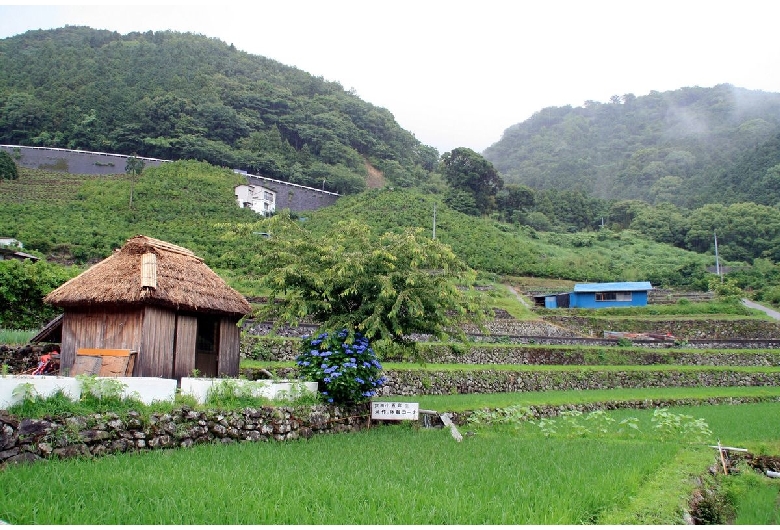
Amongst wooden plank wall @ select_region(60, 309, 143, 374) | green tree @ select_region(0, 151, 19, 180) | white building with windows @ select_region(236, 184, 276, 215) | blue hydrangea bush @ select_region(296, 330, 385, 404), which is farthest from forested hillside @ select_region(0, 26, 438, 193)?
blue hydrangea bush @ select_region(296, 330, 385, 404)

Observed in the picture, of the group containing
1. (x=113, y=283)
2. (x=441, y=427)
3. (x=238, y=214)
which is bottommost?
(x=441, y=427)

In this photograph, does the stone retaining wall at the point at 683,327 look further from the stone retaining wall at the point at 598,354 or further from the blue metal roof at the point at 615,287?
the blue metal roof at the point at 615,287

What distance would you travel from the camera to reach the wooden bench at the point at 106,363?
12.1m

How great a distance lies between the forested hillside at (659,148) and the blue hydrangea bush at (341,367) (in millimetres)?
77619

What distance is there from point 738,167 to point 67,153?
87022 mm

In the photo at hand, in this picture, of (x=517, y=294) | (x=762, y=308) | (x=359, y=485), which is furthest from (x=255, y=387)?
(x=762, y=308)

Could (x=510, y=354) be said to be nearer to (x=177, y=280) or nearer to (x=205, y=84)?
(x=177, y=280)

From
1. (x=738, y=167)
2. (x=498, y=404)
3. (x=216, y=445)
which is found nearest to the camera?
(x=216, y=445)

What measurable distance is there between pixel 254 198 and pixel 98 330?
50.1 metres

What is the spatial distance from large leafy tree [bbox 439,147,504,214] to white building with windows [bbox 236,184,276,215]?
82.7ft

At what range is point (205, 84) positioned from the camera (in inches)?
3487

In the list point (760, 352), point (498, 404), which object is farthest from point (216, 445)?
point (760, 352)

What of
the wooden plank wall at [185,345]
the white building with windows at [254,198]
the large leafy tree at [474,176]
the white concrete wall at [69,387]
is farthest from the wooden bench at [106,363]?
→ the large leafy tree at [474,176]

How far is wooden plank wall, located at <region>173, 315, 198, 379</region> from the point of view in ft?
43.4
